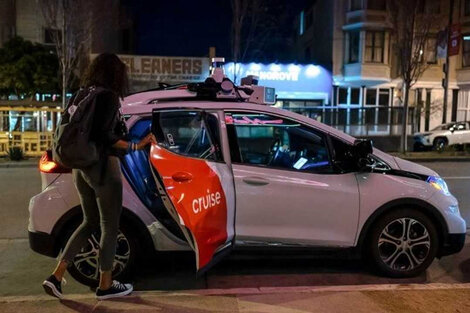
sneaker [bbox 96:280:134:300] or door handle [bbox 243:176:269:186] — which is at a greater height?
door handle [bbox 243:176:269:186]

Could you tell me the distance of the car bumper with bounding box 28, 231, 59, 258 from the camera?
4492mm

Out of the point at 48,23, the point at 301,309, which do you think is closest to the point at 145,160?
the point at 301,309

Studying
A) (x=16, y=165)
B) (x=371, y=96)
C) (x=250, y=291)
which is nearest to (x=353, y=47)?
(x=371, y=96)

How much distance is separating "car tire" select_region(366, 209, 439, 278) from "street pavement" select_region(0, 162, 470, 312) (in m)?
0.14

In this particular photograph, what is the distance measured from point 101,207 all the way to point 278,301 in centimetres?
154

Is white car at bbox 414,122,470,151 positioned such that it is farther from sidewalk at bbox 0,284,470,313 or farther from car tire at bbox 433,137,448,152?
sidewalk at bbox 0,284,470,313

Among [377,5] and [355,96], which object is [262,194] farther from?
[377,5]

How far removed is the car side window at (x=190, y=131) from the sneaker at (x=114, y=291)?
1223 mm

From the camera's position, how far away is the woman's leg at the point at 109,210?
3832 mm

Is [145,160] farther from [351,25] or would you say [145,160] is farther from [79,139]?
[351,25]

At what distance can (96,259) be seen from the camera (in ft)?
14.8

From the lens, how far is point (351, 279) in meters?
4.93

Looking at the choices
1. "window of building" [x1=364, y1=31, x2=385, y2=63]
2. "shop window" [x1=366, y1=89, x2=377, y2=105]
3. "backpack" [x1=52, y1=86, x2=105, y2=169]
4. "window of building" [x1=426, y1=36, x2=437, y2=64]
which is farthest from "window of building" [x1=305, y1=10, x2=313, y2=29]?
"backpack" [x1=52, y1=86, x2=105, y2=169]

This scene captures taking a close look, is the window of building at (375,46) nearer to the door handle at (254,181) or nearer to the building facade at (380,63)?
the building facade at (380,63)
